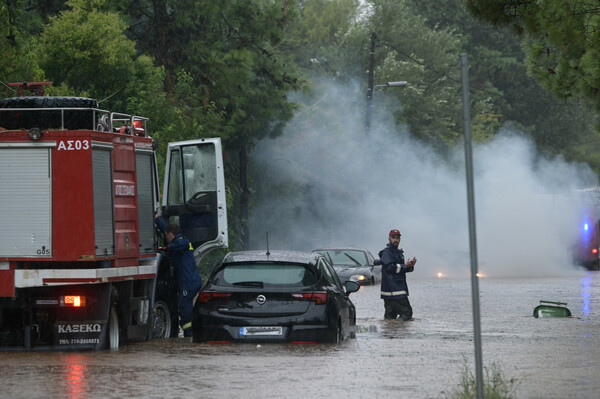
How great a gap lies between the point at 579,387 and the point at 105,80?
19.5 meters

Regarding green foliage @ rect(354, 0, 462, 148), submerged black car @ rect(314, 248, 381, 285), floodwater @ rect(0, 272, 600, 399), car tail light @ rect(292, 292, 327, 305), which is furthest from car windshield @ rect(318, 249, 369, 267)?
green foliage @ rect(354, 0, 462, 148)

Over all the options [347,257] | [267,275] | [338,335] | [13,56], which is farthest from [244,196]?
[267,275]

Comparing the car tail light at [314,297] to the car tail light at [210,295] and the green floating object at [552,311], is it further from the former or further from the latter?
the green floating object at [552,311]

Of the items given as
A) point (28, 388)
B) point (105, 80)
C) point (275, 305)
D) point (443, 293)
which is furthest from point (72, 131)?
point (443, 293)

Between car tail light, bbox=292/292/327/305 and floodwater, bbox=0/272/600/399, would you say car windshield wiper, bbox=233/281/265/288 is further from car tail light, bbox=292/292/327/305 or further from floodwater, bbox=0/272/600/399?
floodwater, bbox=0/272/600/399

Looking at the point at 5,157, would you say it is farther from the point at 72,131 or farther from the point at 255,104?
the point at 255,104

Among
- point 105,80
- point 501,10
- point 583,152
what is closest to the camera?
point 501,10

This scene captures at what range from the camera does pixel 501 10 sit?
1759 centimetres

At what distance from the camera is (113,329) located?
625 inches

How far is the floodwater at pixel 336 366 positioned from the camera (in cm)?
1129

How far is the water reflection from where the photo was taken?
11156 millimetres

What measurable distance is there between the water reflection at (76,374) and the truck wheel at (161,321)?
251 cm

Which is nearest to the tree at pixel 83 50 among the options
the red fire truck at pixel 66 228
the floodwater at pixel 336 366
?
the floodwater at pixel 336 366

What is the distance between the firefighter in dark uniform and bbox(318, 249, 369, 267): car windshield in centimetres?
1284
